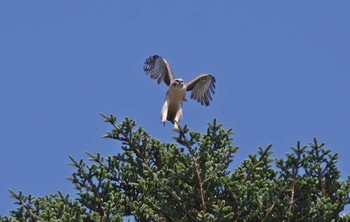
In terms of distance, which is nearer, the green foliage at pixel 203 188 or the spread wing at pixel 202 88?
the green foliage at pixel 203 188

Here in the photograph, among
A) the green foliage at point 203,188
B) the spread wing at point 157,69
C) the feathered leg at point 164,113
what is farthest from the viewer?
the spread wing at point 157,69

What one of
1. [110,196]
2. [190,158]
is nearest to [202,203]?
[190,158]

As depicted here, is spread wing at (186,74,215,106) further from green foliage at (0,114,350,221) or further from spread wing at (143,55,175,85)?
green foliage at (0,114,350,221)

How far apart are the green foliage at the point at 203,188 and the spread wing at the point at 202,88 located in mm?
4243

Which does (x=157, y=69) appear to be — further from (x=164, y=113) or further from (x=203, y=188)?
(x=203, y=188)

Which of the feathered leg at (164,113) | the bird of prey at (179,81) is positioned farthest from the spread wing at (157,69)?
the feathered leg at (164,113)

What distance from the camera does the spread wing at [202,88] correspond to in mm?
17797

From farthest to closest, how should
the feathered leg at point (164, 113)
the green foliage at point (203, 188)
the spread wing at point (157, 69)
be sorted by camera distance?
the spread wing at point (157, 69) → the feathered leg at point (164, 113) → the green foliage at point (203, 188)

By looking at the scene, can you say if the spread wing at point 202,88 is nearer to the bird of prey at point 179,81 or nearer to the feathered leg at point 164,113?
the bird of prey at point 179,81

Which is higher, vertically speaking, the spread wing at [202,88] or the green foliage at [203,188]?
the spread wing at [202,88]

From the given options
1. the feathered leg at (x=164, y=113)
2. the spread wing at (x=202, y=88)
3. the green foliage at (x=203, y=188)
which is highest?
the spread wing at (x=202, y=88)

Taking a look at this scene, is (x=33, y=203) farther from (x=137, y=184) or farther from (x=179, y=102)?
(x=179, y=102)

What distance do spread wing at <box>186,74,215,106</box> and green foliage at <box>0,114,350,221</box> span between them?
4.24 m

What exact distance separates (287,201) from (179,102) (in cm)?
492
